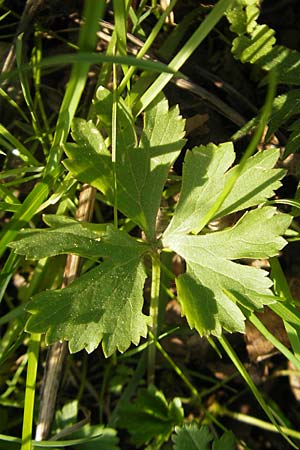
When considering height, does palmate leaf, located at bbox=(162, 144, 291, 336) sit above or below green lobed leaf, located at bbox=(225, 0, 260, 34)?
below

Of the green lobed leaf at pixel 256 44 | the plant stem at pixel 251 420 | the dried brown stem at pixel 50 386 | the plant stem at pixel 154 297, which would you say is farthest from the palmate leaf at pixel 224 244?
the plant stem at pixel 251 420

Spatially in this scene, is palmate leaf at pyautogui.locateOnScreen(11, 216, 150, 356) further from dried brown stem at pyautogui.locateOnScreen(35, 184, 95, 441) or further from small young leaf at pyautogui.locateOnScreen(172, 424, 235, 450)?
small young leaf at pyautogui.locateOnScreen(172, 424, 235, 450)

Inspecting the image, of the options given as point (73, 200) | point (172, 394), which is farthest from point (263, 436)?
point (73, 200)

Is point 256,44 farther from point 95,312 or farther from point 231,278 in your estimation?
point 95,312

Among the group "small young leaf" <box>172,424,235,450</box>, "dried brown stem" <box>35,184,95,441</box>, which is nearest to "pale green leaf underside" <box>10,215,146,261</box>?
"dried brown stem" <box>35,184,95,441</box>

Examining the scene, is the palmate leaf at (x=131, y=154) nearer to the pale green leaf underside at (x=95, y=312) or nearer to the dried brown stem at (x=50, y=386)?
the pale green leaf underside at (x=95, y=312)
